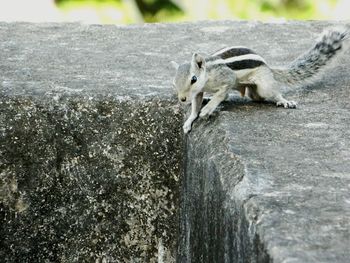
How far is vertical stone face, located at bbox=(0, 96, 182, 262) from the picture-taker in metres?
4.04

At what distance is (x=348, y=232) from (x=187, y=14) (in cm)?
555

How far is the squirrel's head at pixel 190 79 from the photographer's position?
12.6 feet

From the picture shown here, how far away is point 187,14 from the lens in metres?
8.01

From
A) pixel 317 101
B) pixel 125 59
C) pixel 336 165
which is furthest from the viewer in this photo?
pixel 125 59

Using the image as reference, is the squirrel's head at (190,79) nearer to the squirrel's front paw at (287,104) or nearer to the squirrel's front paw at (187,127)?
the squirrel's front paw at (187,127)

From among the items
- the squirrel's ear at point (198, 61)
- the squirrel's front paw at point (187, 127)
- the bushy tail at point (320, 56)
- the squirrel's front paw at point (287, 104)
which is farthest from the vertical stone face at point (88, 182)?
the bushy tail at point (320, 56)

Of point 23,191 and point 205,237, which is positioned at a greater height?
point 23,191

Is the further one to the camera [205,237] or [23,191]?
Answer: [23,191]

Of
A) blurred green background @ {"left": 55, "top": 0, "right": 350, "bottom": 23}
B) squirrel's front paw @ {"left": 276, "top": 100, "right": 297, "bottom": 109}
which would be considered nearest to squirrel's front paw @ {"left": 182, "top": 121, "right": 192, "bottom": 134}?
squirrel's front paw @ {"left": 276, "top": 100, "right": 297, "bottom": 109}

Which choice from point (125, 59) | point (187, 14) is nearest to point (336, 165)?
point (125, 59)

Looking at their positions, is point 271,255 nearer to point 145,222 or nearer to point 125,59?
point 145,222

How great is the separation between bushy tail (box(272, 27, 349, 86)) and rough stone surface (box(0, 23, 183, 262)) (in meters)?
0.66

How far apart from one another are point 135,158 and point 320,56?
1016 mm

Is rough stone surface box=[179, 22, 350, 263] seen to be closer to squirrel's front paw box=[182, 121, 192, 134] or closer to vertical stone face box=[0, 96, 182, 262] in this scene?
squirrel's front paw box=[182, 121, 192, 134]
